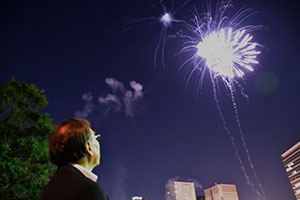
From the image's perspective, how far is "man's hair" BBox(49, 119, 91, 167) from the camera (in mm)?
1527

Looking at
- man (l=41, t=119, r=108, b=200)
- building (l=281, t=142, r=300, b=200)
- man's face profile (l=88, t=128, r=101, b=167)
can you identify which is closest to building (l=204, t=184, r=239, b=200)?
building (l=281, t=142, r=300, b=200)

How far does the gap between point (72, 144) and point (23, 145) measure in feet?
31.5

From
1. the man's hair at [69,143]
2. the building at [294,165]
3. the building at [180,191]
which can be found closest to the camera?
the man's hair at [69,143]

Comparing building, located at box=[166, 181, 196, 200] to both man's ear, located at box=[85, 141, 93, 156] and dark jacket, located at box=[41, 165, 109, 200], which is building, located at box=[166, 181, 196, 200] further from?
dark jacket, located at box=[41, 165, 109, 200]

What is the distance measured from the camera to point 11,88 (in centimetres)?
1031

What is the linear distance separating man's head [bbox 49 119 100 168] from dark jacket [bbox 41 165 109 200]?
0.24 metres

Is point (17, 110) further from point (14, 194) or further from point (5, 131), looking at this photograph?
point (14, 194)

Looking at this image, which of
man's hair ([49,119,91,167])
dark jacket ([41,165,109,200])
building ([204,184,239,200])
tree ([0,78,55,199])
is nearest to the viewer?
dark jacket ([41,165,109,200])

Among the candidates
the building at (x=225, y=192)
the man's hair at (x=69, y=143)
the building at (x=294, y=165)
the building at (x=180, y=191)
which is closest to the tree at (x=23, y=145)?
the man's hair at (x=69, y=143)

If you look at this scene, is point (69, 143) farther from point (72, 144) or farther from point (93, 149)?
point (93, 149)

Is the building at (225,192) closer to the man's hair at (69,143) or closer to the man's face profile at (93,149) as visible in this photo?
the man's face profile at (93,149)

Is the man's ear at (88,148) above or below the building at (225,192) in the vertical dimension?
below

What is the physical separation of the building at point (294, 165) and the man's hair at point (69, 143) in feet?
526

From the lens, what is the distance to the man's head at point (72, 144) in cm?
153
